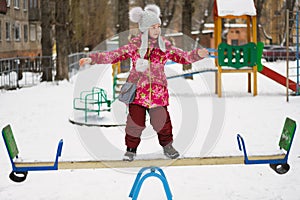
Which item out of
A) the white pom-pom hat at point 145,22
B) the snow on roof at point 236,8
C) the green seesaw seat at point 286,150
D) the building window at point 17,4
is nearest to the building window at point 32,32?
the building window at point 17,4

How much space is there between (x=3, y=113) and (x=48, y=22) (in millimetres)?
9920

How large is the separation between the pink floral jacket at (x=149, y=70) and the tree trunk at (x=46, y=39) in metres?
17.2

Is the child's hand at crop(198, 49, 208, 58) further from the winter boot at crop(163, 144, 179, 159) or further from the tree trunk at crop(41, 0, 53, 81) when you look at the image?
the tree trunk at crop(41, 0, 53, 81)

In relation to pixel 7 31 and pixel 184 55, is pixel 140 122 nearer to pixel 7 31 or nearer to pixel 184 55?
pixel 184 55

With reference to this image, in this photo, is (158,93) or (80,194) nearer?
(158,93)

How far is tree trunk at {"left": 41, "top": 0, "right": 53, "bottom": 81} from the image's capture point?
71.4 feet

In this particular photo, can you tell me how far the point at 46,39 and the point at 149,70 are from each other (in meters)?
18.2

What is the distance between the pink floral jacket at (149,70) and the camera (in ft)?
16.7

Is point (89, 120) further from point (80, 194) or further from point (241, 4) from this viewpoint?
point (241, 4)

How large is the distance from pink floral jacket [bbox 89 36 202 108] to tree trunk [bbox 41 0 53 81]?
1724cm

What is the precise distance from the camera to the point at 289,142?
16.1ft

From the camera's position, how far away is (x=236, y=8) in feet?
51.2

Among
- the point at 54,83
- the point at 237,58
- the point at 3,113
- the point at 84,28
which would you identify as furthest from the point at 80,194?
the point at 84,28

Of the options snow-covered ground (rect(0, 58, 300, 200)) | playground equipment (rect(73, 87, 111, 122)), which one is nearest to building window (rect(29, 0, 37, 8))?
snow-covered ground (rect(0, 58, 300, 200))
